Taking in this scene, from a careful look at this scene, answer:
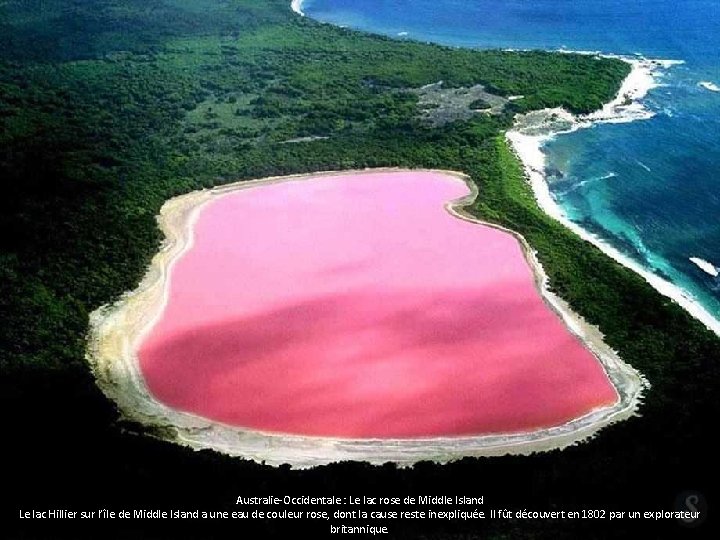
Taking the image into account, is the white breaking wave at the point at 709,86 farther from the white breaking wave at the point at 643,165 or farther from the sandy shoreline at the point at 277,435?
the sandy shoreline at the point at 277,435

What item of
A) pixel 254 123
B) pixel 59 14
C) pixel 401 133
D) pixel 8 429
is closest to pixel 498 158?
pixel 401 133

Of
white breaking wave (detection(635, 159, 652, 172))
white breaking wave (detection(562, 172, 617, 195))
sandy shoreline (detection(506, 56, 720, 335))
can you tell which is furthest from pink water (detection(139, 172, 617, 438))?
white breaking wave (detection(635, 159, 652, 172))

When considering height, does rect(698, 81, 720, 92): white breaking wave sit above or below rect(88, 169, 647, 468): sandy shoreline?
above

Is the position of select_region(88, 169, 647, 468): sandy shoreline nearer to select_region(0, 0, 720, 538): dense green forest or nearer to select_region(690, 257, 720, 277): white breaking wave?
select_region(0, 0, 720, 538): dense green forest

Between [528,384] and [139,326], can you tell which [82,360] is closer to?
[139,326]

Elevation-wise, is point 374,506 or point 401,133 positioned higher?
point 401,133

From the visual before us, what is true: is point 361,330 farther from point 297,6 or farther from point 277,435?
point 297,6

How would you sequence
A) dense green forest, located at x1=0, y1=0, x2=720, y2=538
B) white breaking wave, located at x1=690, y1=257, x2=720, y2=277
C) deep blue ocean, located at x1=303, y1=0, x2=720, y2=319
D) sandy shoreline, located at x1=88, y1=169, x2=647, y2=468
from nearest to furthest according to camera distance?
1. dense green forest, located at x1=0, y1=0, x2=720, y2=538
2. sandy shoreline, located at x1=88, y1=169, x2=647, y2=468
3. white breaking wave, located at x1=690, y1=257, x2=720, y2=277
4. deep blue ocean, located at x1=303, y1=0, x2=720, y2=319
